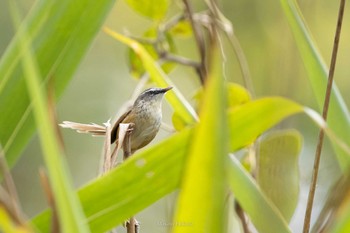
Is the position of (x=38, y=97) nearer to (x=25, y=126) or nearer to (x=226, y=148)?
(x=226, y=148)

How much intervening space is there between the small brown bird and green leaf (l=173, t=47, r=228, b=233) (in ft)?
1.31

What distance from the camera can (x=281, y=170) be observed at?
73 centimetres

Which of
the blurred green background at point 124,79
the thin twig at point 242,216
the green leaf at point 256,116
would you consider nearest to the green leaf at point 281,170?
the thin twig at point 242,216

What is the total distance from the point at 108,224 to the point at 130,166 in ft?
0.19

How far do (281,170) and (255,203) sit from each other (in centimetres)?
15

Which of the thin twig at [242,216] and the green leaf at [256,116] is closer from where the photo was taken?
the green leaf at [256,116]

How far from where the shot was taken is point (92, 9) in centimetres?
71

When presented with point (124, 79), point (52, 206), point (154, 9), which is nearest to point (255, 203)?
point (52, 206)

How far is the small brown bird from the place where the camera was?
2.90ft

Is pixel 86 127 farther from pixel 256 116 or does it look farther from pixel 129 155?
pixel 256 116

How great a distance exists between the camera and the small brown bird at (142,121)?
2.90 ft

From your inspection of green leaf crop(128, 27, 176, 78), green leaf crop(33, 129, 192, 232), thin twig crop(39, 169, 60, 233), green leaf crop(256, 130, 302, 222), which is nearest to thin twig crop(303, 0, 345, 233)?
green leaf crop(256, 130, 302, 222)

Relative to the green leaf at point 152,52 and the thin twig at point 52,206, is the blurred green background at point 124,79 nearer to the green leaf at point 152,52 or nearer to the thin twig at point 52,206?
the green leaf at point 152,52

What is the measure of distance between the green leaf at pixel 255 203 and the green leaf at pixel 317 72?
0.14 meters
